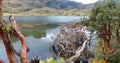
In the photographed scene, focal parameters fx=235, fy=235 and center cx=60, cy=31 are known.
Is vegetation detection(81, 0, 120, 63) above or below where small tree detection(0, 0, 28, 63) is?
below

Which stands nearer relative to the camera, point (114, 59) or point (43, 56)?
point (114, 59)

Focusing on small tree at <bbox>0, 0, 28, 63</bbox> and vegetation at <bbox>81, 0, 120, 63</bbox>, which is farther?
vegetation at <bbox>81, 0, 120, 63</bbox>

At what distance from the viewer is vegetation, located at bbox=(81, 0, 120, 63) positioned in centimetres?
2014

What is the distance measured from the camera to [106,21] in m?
20.5

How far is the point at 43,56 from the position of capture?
39.9 meters

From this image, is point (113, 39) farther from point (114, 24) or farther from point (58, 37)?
point (58, 37)

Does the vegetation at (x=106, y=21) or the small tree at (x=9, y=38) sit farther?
the vegetation at (x=106, y=21)

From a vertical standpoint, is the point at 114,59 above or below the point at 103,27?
below

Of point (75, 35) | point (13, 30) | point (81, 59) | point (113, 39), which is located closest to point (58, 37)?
point (75, 35)

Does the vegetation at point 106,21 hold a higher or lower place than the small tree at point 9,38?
lower

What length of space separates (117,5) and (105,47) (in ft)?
15.7

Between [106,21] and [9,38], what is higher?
[9,38]

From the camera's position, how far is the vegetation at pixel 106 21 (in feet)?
66.1

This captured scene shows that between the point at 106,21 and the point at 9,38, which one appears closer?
the point at 9,38
